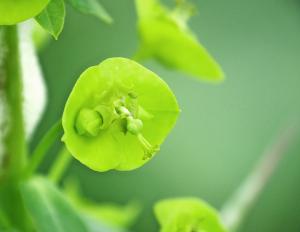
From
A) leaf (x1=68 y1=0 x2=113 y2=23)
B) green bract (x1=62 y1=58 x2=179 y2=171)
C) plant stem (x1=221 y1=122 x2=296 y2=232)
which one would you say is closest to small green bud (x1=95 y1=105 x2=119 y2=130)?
green bract (x1=62 y1=58 x2=179 y2=171)

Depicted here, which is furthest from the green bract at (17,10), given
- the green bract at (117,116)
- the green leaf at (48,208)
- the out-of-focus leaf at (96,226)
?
the out-of-focus leaf at (96,226)

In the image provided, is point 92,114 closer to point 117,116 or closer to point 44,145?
point 117,116

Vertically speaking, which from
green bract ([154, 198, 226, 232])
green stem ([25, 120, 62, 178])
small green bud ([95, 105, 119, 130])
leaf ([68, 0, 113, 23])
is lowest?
green stem ([25, 120, 62, 178])

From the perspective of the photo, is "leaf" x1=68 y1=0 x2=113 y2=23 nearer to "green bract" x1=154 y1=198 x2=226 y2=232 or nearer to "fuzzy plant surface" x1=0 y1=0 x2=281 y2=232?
"fuzzy plant surface" x1=0 y1=0 x2=281 y2=232

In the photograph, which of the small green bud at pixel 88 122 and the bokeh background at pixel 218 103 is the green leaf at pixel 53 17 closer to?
the small green bud at pixel 88 122

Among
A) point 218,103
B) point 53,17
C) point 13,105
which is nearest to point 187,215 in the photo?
point 13,105

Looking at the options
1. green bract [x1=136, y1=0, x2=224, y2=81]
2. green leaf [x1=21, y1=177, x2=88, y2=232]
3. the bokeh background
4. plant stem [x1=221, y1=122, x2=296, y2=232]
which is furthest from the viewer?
the bokeh background

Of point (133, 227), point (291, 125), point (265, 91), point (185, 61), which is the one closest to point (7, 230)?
point (185, 61)
